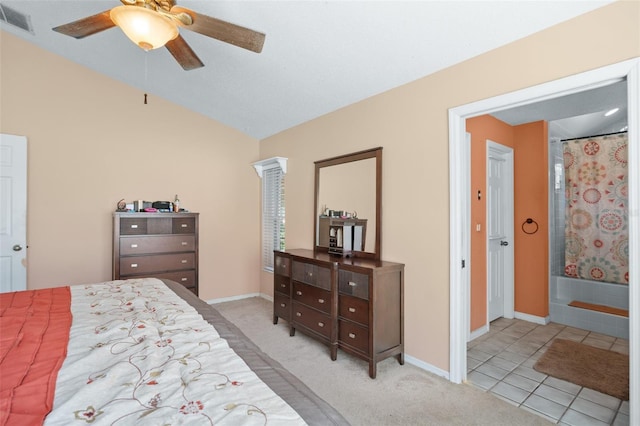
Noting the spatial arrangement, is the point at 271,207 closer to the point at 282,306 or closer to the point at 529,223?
the point at 282,306

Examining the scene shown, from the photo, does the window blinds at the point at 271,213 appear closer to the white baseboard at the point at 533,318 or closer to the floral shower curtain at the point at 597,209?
the white baseboard at the point at 533,318

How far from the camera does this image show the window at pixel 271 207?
4.61m

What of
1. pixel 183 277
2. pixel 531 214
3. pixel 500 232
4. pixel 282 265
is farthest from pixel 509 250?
pixel 183 277

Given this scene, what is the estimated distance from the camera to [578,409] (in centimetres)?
213

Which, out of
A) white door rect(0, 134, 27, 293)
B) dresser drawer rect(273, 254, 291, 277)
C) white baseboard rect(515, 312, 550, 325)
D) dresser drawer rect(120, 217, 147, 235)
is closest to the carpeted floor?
dresser drawer rect(273, 254, 291, 277)

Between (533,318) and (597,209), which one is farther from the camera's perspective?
(597,209)

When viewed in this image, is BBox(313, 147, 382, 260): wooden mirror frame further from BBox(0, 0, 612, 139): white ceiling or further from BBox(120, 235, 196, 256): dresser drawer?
BBox(120, 235, 196, 256): dresser drawer

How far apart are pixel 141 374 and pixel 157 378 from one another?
70 millimetres

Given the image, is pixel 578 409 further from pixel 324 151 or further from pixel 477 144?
pixel 324 151

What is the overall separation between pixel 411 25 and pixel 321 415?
229 centimetres

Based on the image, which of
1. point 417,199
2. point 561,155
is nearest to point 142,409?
point 417,199

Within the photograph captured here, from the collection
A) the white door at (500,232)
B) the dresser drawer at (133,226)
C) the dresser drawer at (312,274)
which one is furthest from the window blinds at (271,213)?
the white door at (500,232)

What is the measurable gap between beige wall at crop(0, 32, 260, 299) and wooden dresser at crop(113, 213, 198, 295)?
489 mm

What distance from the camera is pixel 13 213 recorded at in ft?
10.8
